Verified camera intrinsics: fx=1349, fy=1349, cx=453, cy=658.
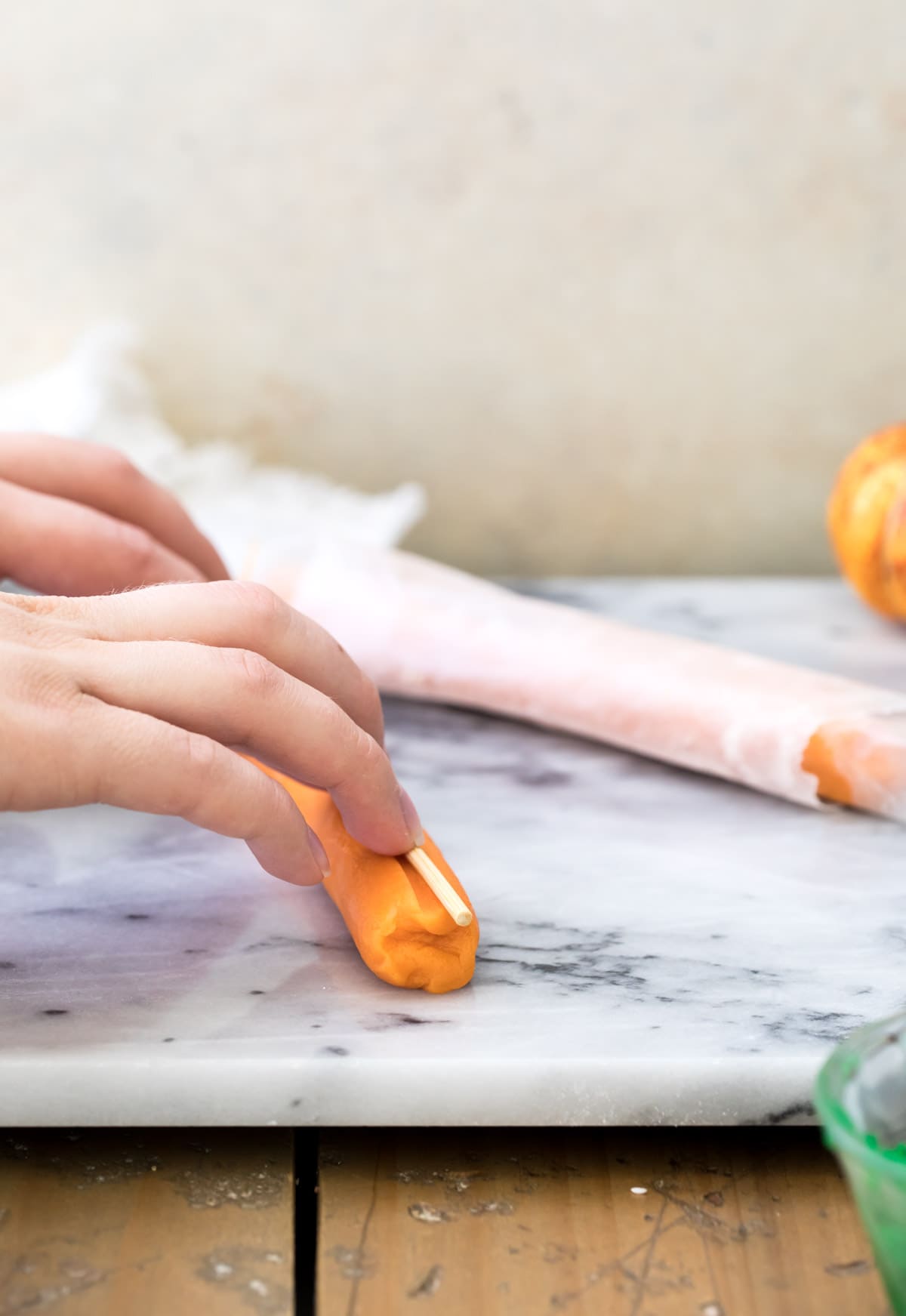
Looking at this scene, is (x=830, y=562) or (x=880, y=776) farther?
(x=830, y=562)

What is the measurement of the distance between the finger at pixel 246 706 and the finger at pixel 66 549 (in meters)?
0.26

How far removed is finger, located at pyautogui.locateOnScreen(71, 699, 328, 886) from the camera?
0.52 meters

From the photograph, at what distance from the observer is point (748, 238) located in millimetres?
1271

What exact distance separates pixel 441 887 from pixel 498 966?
0.19ft

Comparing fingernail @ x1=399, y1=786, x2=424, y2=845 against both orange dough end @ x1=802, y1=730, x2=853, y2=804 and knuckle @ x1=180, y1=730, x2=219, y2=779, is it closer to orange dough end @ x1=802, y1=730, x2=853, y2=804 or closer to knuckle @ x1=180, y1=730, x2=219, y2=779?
knuckle @ x1=180, y1=730, x2=219, y2=779

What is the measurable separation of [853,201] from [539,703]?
26.3 inches

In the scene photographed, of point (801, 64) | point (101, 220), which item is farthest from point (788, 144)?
point (101, 220)

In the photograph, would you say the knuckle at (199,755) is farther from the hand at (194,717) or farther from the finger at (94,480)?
the finger at (94,480)

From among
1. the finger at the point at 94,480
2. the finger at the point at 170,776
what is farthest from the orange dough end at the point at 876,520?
the finger at the point at 170,776

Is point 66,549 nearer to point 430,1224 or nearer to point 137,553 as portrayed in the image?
point 137,553

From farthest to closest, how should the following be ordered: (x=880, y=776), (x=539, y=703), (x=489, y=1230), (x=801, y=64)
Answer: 1. (x=801, y=64)
2. (x=539, y=703)
3. (x=880, y=776)
4. (x=489, y=1230)

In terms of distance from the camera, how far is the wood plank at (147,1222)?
18.6 inches

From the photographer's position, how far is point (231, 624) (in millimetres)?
601

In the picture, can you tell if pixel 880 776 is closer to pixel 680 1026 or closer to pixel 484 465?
pixel 680 1026
